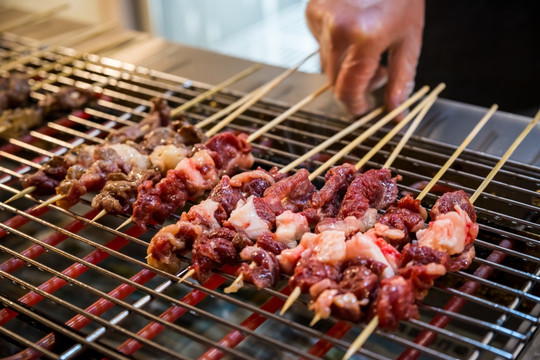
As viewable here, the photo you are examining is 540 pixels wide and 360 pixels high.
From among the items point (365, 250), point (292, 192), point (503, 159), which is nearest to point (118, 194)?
point (292, 192)

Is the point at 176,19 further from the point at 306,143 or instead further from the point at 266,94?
the point at 306,143

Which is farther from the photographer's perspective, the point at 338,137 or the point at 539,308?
the point at 338,137

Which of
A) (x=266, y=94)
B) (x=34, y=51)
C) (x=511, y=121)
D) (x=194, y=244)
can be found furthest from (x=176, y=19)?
(x=194, y=244)

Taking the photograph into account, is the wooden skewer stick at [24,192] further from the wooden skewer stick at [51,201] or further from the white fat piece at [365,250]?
the white fat piece at [365,250]

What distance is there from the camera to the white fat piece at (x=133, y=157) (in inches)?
132

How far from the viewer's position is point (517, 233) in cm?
286

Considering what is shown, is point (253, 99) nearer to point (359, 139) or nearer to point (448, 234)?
point (359, 139)

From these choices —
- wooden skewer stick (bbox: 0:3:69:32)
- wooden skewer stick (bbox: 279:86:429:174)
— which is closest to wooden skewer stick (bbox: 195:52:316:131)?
wooden skewer stick (bbox: 279:86:429:174)

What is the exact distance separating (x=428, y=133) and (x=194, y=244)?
1588 mm

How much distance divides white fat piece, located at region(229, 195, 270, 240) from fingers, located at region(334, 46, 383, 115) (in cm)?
129

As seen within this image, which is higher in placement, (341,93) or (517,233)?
(341,93)

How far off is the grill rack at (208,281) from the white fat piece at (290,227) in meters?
0.28

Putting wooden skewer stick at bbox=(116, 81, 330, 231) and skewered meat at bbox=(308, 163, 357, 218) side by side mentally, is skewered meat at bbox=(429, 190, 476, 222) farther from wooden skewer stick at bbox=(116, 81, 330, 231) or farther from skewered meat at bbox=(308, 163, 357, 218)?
wooden skewer stick at bbox=(116, 81, 330, 231)

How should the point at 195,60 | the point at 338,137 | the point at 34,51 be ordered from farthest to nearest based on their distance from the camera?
the point at 34,51 < the point at 195,60 < the point at 338,137
